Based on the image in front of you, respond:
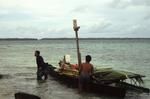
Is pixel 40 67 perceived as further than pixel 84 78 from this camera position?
Yes

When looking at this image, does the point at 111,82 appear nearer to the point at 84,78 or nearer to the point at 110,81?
the point at 110,81

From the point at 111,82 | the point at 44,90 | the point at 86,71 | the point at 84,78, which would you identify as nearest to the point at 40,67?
the point at 44,90

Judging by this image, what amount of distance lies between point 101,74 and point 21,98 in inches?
287

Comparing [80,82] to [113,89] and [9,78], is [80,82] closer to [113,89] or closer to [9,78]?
[113,89]

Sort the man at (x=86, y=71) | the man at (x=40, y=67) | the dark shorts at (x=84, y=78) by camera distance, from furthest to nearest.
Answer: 1. the man at (x=40, y=67)
2. the dark shorts at (x=84, y=78)
3. the man at (x=86, y=71)

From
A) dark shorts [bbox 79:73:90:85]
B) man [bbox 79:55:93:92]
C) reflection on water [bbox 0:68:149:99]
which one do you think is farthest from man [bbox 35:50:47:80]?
man [bbox 79:55:93:92]

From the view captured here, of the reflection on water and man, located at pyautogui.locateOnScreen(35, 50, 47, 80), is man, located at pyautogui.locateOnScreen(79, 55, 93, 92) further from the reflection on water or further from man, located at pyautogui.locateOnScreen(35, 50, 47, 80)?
man, located at pyautogui.locateOnScreen(35, 50, 47, 80)

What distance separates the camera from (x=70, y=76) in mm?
20344

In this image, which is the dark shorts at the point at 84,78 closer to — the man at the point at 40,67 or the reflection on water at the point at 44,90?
the reflection on water at the point at 44,90

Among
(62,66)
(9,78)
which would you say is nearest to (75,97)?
(62,66)

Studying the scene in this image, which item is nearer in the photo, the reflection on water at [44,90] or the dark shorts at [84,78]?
the dark shorts at [84,78]

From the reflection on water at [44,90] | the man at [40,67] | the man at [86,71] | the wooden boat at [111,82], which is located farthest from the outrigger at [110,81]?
the man at [40,67]

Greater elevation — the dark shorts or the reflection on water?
the dark shorts

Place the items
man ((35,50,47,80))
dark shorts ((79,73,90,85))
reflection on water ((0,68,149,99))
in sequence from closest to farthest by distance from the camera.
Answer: dark shorts ((79,73,90,85)) → reflection on water ((0,68,149,99)) → man ((35,50,47,80))
